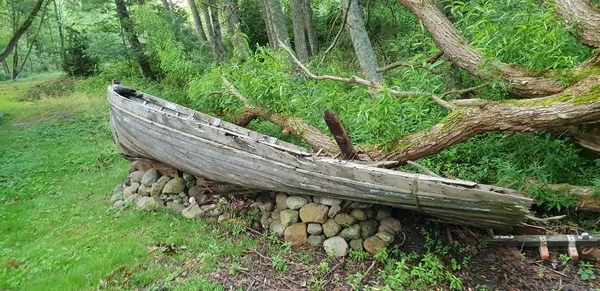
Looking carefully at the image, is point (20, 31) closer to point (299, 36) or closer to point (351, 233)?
point (299, 36)

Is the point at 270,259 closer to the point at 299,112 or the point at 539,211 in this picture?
the point at 299,112

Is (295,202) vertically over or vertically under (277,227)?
over

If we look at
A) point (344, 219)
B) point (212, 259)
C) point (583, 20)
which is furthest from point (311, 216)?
point (583, 20)

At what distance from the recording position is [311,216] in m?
3.70

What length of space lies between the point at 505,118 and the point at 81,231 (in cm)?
470

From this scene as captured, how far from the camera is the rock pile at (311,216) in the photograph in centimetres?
353

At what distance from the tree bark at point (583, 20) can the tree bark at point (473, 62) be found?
47 cm

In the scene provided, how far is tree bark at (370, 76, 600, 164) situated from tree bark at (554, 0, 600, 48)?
58cm

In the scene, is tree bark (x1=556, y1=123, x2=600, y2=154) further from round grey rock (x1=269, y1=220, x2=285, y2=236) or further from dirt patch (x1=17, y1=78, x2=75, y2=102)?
dirt patch (x1=17, y1=78, x2=75, y2=102)

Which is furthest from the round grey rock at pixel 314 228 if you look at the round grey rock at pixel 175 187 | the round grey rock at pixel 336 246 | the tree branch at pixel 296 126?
the round grey rock at pixel 175 187

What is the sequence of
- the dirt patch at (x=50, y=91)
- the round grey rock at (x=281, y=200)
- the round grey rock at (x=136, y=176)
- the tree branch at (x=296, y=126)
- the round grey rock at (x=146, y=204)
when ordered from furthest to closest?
1. the dirt patch at (x=50, y=91)
2. the round grey rock at (x=136, y=176)
3. the round grey rock at (x=146, y=204)
4. the tree branch at (x=296, y=126)
5. the round grey rock at (x=281, y=200)

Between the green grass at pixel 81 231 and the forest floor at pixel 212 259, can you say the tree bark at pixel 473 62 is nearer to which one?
the forest floor at pixel 212 259

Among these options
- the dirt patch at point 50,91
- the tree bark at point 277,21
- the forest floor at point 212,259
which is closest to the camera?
the forest floor at point 212,259

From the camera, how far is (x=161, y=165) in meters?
5.07
